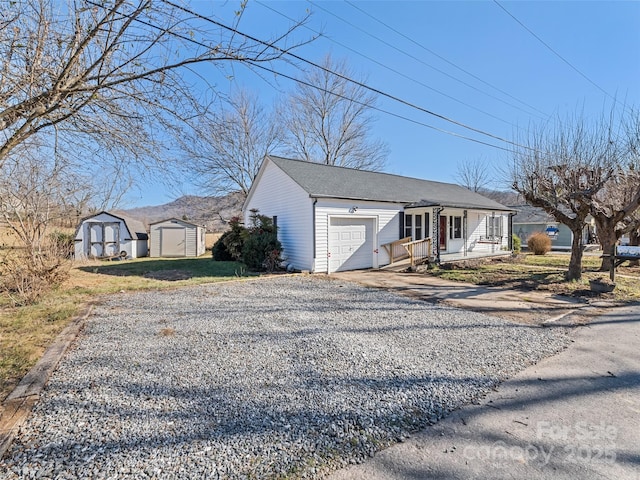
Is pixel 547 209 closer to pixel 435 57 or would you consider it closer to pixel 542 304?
pixel 542 304

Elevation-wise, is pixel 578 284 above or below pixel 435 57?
below

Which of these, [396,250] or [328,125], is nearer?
[396,250]

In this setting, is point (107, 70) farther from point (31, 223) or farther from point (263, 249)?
point (263, 249)

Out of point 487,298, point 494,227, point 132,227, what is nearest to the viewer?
point 487,298

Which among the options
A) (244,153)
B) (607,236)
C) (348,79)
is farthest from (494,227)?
(244,153)

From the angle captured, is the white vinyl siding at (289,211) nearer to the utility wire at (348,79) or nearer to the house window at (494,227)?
the utility wire at (348,79)

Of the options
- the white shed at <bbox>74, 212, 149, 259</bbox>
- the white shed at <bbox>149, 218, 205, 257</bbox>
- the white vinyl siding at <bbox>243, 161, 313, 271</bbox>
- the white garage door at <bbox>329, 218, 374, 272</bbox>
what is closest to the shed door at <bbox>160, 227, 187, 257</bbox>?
the white shed at <bbox>149, 218, 205, 257</bbox>

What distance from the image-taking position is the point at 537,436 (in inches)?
97.4

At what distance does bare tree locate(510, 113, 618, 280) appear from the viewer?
30.2 feet

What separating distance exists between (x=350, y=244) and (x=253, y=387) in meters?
9.56

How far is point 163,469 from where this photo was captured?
2057 millimetres

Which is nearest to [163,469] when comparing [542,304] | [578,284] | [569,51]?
[542,304]

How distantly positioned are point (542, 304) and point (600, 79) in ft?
35.3

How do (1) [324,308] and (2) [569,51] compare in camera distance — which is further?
(2) [569,51]
